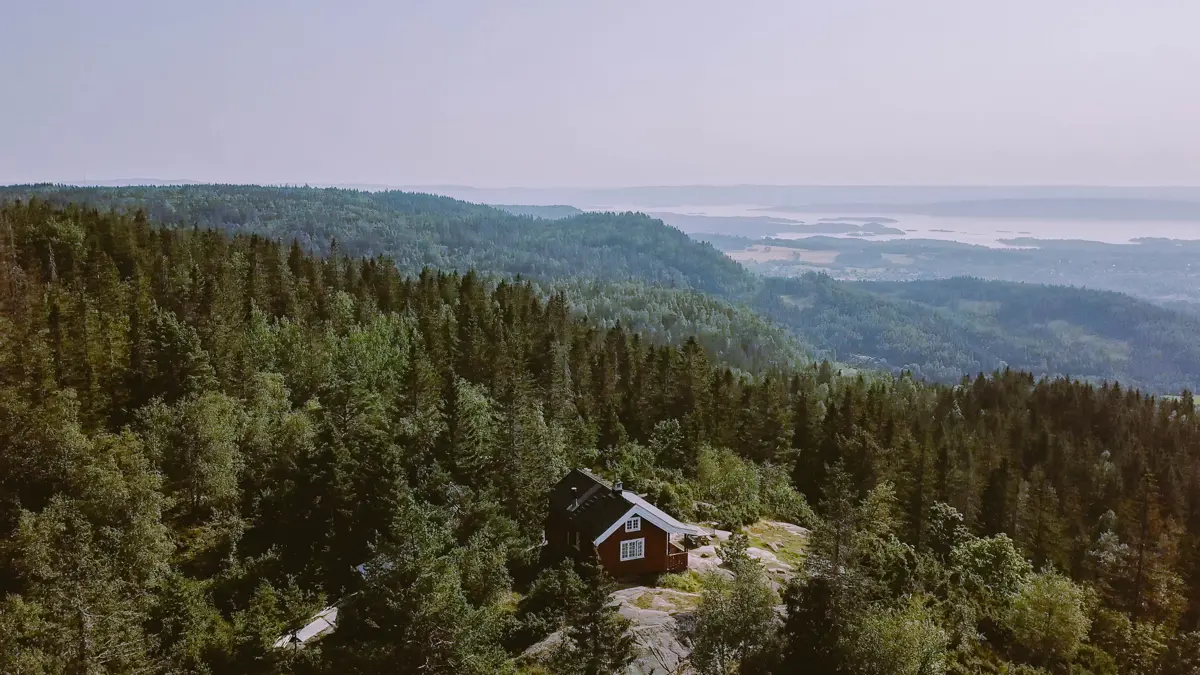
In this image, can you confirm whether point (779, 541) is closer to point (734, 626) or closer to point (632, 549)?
point (632, 549)

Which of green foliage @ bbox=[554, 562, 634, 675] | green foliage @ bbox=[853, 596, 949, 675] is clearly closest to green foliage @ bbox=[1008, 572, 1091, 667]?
green foliage @ bbox=[853, 596, 949, 675]

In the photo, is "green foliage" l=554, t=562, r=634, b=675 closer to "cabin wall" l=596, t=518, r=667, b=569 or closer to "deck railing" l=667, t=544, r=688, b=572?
"cabin wall" l=596, t=518, r=667, b=569

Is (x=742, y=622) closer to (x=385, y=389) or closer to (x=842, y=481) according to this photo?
(x=842, y=481)

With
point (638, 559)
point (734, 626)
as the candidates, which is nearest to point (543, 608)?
point (638, 559)

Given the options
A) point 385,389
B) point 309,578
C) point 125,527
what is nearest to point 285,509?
point 309,578

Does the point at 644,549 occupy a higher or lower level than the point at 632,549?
lower

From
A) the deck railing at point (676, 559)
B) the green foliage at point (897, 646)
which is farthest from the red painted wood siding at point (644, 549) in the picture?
the green foliage at point (897, 646)
